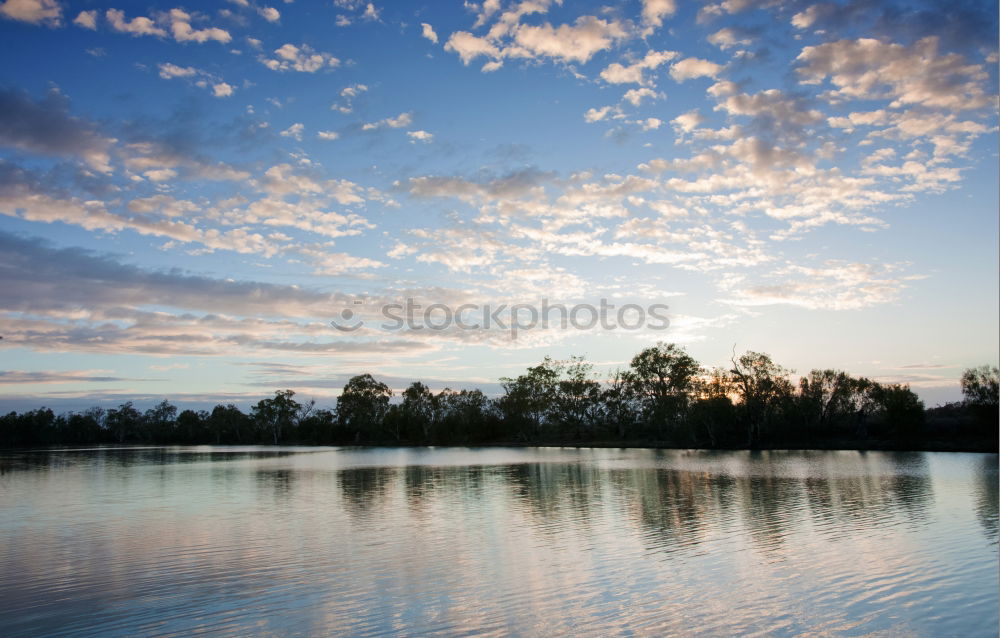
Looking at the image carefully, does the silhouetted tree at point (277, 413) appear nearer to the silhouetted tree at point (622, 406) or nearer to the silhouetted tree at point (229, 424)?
the silhouetted tree at point (229, 424)

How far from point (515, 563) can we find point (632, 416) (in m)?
95.2

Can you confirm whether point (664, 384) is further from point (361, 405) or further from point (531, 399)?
point (361, 405)

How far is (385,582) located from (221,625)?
12.0 ft

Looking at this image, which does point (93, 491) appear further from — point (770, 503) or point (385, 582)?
point (770, 503)

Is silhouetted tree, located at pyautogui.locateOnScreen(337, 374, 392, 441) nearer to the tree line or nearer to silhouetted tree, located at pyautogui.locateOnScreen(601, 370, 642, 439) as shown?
the tree line

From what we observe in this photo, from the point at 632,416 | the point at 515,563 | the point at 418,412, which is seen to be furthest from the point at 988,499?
the point at 418,412

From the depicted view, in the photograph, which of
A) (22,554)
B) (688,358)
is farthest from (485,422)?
(22,554)

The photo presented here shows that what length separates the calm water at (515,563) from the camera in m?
11.1

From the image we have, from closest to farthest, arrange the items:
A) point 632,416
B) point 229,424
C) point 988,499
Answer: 1. point 988,499
2. point 632,416
3. point 229,424

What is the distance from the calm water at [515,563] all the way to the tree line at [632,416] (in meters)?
48.5

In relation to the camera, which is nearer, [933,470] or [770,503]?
[770,503]

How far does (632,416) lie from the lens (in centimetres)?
10750

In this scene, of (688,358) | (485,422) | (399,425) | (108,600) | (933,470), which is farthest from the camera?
(399,425)

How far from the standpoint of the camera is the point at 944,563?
1463 cm
